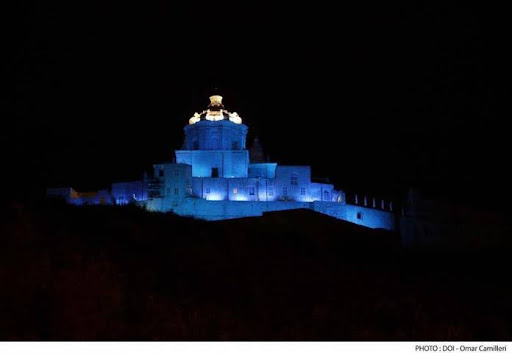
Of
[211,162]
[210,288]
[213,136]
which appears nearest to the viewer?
[210,288]

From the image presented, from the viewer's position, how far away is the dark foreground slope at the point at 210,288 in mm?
8516

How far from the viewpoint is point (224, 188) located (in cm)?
4028

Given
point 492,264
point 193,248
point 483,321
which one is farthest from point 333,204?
point 483,321

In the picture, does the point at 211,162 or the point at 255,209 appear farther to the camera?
the point at 211,162

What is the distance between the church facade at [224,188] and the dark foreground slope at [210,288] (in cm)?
2112

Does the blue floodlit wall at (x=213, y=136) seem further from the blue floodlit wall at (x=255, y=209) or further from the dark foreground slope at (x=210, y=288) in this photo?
the dark foreground slope at (x=210, y=288)

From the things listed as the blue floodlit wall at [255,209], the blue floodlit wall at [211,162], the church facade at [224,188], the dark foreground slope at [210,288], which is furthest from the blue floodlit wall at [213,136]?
the dark foreground slope at [210,288]

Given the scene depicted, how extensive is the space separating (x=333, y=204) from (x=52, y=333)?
1246 inches

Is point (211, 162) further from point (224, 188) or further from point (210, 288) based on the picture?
point (210, 288)

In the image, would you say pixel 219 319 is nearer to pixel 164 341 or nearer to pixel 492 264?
pixel 164 341

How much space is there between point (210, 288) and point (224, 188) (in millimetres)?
29525

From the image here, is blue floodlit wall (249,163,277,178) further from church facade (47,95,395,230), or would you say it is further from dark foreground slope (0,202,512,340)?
dark foreground slope (0,202,512,340)

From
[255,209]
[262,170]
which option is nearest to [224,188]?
[255,209]

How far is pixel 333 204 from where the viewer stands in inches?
1511
